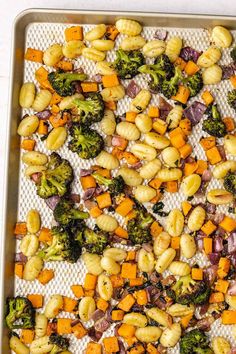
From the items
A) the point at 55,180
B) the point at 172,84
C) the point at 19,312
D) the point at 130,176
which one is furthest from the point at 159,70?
the point at 19,312

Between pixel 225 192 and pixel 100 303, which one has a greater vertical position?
pixel 225 192

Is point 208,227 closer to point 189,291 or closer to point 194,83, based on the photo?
point 189,291

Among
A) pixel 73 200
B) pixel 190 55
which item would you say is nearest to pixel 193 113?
pixel 190 55

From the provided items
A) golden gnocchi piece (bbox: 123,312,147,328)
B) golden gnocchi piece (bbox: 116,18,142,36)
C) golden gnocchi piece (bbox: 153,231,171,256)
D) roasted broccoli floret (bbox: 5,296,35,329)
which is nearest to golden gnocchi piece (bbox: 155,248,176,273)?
golden gnocchi piece (bbox: 153,231,171,256)

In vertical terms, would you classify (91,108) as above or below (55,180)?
above

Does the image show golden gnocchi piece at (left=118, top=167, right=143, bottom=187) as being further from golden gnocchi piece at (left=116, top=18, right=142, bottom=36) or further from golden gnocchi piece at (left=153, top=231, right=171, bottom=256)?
golden gnocchi piece at (left=116, top=18, right=142, bottom=36)

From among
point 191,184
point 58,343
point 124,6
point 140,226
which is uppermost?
point 124,6

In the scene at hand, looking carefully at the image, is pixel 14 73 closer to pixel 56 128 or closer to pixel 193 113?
pixel 56 128
